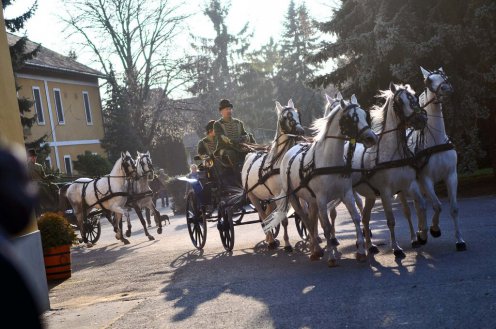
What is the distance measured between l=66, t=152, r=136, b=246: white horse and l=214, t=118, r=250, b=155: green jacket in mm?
4983

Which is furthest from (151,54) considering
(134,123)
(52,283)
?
(52,283)

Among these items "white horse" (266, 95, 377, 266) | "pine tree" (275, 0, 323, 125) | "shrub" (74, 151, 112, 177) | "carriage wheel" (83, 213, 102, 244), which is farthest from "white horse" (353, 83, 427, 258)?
"pine tree" (275, 0, 323, 125)

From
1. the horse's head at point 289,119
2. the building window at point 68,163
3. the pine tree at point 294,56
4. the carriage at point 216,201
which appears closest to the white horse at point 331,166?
the horse's head at point 289,119

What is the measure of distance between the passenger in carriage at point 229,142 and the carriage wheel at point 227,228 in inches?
38.1

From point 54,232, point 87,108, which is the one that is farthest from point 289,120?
point 87,108

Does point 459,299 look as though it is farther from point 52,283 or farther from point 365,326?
point 52,283

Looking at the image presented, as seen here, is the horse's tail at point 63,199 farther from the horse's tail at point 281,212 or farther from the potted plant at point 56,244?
the horse's tail at point 281,212

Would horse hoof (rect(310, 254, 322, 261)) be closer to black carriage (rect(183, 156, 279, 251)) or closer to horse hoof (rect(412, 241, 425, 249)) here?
horse hoof (rect(412, 241, 425, 249))

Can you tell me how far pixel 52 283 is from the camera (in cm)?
1177

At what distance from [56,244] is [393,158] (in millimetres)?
5945

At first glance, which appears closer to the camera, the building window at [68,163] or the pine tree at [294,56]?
the building window at [68,163]

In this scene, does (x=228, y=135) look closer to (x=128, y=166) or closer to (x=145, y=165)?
(x=145, y=165)

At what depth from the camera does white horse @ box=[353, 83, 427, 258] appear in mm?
9648

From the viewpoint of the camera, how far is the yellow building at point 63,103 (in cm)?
3866
